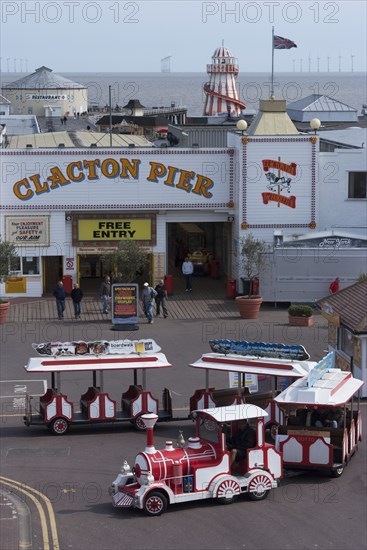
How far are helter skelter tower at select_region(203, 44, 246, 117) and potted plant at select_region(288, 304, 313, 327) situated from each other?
149ft

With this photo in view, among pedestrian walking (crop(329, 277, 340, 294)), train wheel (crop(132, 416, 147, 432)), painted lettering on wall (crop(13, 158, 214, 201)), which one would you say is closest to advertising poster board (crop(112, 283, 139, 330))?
painted lettering on wall (crop(13, 158, 214, 201))

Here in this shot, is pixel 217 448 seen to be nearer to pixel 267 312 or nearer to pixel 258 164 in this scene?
pixel 267 312

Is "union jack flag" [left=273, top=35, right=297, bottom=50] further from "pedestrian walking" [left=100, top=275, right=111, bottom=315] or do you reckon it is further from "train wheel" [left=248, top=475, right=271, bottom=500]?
"train wheel" [left=248, top=475, right=271, bottom=500]

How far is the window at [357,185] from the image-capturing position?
39.6 m

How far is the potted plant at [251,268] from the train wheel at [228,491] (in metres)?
16.8

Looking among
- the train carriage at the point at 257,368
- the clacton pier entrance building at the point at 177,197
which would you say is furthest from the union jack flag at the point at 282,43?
the train carriage at the point at 257,368

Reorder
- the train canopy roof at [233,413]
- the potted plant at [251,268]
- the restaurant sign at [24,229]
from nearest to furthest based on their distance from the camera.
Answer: the train canopy roof at [233,413]
the potted plant at [251,268]
the restaurant sign at [24,229]

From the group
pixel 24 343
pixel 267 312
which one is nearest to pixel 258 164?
pixel 267 312

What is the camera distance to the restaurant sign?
38.2 meters

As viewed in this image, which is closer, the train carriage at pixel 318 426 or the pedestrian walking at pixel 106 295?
the train carriage at pixel 318 426

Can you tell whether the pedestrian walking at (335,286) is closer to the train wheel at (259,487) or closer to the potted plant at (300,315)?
the potted plant at (300,315)

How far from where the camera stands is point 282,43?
163ft

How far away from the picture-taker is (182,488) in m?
18.5

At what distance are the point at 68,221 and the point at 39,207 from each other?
112 cm
